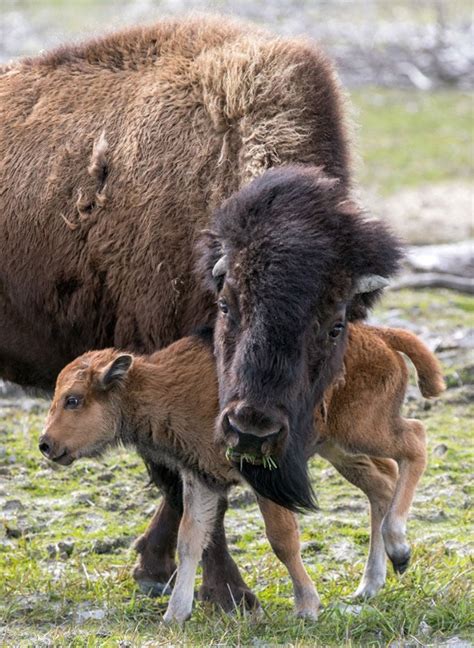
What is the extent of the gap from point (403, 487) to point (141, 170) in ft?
6.40

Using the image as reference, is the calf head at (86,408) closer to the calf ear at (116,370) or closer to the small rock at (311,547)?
the calf ear at (116,370)

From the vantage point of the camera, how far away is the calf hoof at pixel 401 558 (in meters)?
6.42

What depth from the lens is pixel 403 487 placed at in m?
6.56

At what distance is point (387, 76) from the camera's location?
26.3 meters

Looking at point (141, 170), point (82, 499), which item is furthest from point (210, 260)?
point (82, 499)

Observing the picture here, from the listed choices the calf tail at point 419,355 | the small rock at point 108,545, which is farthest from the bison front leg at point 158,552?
the calf tail at point 419,355

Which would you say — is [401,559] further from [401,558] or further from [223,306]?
[223,306]

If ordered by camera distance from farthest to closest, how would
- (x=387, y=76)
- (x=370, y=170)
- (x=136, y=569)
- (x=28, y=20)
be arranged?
1. (x=28, y=20)
2. (x=387, y=76)
3. (x=370, y=170)
4. (x=136, y=569)

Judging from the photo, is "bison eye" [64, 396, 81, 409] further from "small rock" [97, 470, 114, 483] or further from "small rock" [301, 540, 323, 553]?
"small rock" [97, 470, 114, 483]

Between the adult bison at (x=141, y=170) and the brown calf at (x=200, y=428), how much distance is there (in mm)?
289

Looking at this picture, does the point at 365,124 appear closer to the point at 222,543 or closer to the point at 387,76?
the point at 387,76

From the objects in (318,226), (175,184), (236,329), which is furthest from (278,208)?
(175,184)

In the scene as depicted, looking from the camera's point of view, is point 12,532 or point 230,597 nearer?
point 230,597

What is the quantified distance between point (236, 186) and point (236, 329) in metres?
0.93
